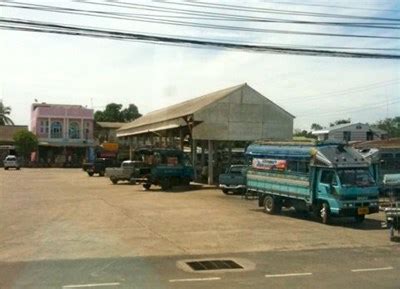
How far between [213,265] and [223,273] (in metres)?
0.99

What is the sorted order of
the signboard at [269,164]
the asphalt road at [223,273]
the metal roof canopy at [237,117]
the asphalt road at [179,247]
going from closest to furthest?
1. the asphalt road at [223,273]
2. the asphalt road at [179,247]
3. the signboard at [269,164]
4. the metal roof canopy at [237,117]

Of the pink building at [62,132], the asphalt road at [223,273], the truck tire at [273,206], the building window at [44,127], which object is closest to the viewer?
the asphalt road at [223,273]

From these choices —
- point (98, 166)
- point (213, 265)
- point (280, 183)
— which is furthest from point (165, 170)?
point (213, 265)

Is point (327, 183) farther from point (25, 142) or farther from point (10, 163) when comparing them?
point (25, 142)

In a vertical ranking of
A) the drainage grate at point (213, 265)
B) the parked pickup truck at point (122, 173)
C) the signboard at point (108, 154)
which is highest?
the signboard at point (108, 154)

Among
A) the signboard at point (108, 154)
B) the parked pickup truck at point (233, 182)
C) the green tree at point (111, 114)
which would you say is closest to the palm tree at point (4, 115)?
the green tree at point (111, 114)

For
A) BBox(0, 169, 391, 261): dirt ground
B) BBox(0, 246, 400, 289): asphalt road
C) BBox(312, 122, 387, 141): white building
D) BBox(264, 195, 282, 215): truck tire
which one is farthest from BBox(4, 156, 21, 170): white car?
BBox(0, 246, 400, 289): asphalt road

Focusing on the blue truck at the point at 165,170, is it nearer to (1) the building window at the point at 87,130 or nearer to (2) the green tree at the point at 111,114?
(1) the building window at the point at 87,130

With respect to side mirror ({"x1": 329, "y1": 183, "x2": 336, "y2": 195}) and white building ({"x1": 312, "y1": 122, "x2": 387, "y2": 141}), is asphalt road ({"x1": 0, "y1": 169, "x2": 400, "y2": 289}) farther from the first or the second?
white building ({"x1": 312, "y1": 122, "x2": 387, "y2": 141})

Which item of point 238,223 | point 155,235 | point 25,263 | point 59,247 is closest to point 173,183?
point 238,223

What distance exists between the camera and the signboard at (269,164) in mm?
23203

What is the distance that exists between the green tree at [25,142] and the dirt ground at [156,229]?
5444 cm

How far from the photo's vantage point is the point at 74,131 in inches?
3442

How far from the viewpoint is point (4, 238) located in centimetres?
1659
